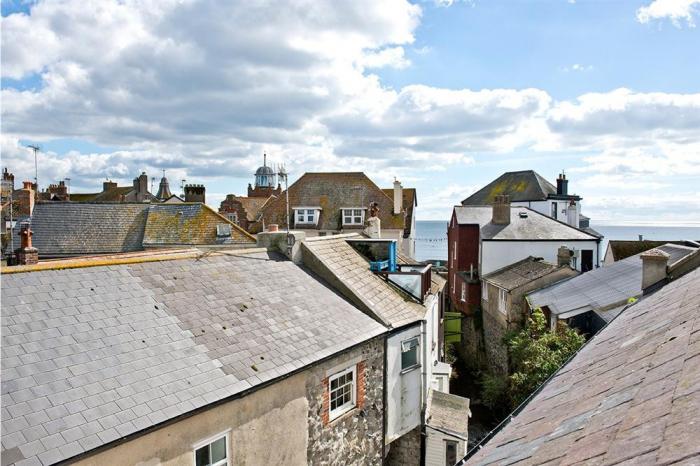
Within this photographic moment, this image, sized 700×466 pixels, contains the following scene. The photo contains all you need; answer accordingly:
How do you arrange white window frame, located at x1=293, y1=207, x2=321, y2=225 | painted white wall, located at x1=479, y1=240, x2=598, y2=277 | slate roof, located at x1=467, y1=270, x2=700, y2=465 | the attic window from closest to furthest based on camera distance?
slate roof, located at x1=467, y1=270, x2=700, y2=465 < painted white wall, located at x1=479, y1=240, x2=598, y2=277 < the attic window < white window frame, located at x1=293, y1=207, x2=321, y2=225

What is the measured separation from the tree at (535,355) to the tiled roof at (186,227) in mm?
17711

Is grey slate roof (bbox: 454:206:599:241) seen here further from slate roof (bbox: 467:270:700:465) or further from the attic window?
slate roof (bbox: 467:270:700:465)

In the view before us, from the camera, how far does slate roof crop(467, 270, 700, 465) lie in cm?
323

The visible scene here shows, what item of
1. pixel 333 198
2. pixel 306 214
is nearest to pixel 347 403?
pixel 306 214

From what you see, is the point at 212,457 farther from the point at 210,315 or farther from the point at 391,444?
the point at 391,444

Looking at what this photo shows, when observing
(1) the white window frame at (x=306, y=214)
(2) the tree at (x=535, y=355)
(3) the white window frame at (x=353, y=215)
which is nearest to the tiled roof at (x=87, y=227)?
(1) the white window frame at (x=306, y=214)

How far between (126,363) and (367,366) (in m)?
6.66

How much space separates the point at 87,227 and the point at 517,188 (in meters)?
41.6

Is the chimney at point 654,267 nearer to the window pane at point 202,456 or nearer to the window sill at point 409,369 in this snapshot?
the window sill at point 409,369

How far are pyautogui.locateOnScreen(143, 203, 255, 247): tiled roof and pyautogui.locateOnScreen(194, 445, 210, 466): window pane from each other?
76.2 ft

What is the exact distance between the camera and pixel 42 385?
7719 millimetres

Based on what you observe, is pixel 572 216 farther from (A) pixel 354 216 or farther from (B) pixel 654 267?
(B) pixel 654 267

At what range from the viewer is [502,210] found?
3400cm

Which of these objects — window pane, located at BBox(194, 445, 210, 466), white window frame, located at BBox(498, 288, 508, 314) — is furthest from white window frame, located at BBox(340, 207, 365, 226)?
window pane, located at BBox(194, 445, 210, 466)
